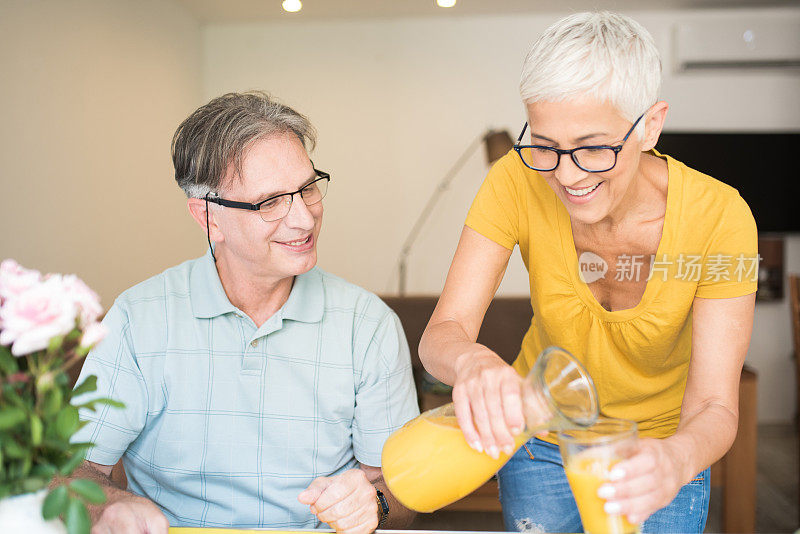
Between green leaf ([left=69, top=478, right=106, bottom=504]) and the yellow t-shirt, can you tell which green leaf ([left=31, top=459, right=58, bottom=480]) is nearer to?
green leaf ([left=69, top=478, right=106, bottom=504])

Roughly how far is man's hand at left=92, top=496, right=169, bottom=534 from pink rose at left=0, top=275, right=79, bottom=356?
0.36 m

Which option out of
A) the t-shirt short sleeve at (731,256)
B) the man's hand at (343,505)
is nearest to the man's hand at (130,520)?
the man's hand at (343,505)

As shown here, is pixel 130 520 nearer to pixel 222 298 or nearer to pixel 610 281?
pixel 222 298

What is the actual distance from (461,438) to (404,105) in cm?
410

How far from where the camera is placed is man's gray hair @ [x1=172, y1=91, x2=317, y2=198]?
47.4 inches

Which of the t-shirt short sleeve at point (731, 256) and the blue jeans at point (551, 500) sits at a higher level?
the t-shirt short sleeve at point (731, 256)

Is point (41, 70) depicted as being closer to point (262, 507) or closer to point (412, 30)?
point (262, 507)

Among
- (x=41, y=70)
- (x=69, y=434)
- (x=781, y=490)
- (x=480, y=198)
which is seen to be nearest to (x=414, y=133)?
(x=41, y=70)

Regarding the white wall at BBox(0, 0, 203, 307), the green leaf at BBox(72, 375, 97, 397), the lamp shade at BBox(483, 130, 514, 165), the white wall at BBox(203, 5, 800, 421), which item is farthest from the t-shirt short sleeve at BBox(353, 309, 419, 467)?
the white wall at BBox(203, 5, 800, 421)

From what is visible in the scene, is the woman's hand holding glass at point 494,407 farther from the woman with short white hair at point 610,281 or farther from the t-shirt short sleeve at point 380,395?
the t-shirt short sleeve at point 380,395

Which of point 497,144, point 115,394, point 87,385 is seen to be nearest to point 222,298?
point 115,394

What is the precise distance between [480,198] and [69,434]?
0.80 metres

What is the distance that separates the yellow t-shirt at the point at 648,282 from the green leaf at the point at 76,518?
2.52 feet

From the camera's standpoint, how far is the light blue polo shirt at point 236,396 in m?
1.21
